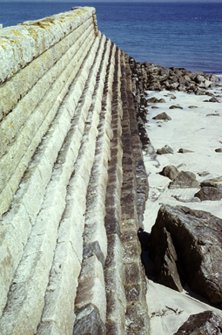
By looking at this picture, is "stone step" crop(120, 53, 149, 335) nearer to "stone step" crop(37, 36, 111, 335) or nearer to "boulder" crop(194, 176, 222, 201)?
"stone step" crop(37, 36, 111, 335)

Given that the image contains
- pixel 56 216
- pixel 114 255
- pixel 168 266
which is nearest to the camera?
pixel 56 216

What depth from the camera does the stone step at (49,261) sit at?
8.32 feet

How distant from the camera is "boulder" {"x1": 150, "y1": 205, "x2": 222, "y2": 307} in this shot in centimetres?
440

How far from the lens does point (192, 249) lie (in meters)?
4.53

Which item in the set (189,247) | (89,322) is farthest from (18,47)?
(189,247)

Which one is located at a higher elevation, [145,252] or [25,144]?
[25,144]

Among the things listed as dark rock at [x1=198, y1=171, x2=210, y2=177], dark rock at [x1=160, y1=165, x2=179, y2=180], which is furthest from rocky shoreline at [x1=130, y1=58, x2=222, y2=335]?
dark rock at [x1=198, y1=171, x2=210, y2=177]

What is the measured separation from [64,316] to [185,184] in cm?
570

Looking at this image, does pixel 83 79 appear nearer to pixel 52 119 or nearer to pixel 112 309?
pixel 52 119

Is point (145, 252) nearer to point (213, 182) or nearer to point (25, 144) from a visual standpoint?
point (25, 144)

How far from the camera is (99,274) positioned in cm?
347

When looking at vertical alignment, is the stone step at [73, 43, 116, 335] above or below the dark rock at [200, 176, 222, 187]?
above

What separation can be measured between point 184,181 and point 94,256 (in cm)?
494

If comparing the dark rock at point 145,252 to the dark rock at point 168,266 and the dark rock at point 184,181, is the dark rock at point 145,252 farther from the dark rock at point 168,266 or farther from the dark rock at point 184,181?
the dark rock at point 184,181
